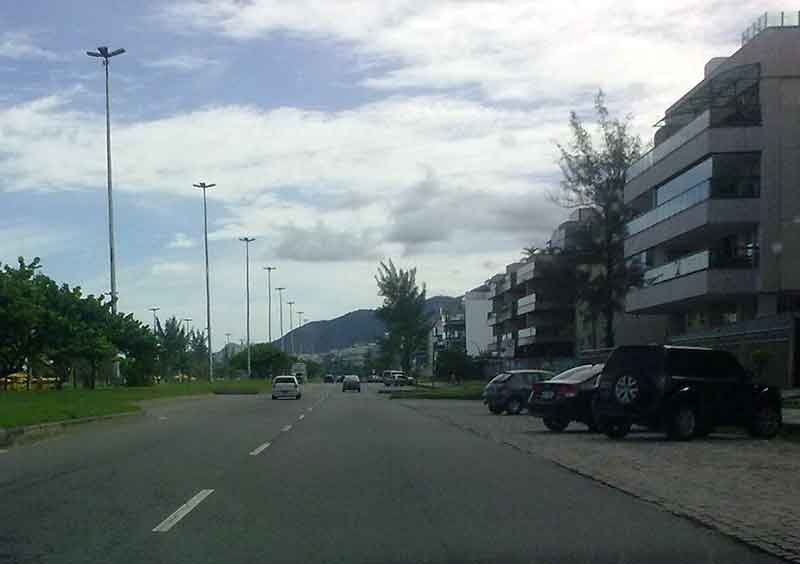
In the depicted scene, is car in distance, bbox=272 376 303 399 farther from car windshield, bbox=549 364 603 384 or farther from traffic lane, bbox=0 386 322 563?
car windshield, bbox=549 364 603 384

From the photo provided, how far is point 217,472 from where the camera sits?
A: 1545 centimetres

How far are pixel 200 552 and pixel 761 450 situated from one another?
13217 millimetres

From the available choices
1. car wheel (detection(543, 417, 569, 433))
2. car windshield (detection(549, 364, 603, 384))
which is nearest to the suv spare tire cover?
car windshield (detection(549, 364, 603, 384))

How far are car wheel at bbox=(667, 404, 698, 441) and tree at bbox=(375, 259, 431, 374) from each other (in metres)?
81.0

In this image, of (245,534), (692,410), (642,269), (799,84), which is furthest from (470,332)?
(245,534)

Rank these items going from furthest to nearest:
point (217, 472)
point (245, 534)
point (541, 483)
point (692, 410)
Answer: point (692, 410)
point (217, 472)
point (541, 483)
point (245, 534)

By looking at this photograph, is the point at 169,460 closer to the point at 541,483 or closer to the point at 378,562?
the point at 541,483

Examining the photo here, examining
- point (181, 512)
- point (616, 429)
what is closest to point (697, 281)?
point (616, 429)

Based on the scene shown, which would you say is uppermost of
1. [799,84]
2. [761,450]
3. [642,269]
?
[799,84]

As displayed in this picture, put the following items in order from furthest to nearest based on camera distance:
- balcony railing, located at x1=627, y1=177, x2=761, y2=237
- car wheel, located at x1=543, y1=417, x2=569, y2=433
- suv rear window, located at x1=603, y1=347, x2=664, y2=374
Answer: balcony railing, located at x1=627, y1=177, x2=761, y2=237, car wheel, located at x1=543, y1=417, x2=569, y2=433, suv rear window, located at x1=603, y1=347, x2=664, y2=374

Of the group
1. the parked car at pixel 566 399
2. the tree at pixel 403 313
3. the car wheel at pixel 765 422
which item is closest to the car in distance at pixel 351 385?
the tree at pixel 403 313

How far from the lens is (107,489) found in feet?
44.0

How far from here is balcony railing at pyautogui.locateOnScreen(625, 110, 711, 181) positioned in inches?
1829

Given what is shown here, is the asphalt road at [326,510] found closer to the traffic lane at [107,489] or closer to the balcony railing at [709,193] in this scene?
the traffic lane at [107,489]
